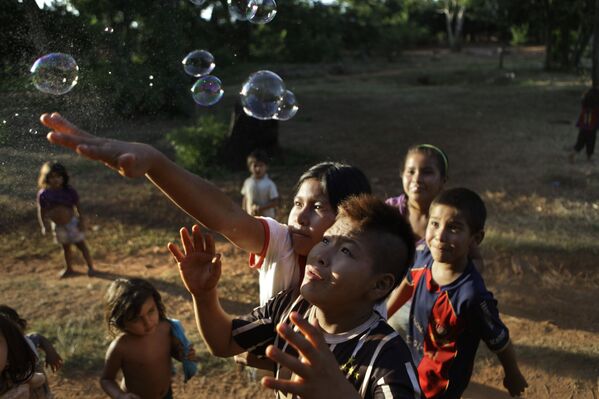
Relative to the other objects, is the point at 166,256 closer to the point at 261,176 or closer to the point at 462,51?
the point at 261,176

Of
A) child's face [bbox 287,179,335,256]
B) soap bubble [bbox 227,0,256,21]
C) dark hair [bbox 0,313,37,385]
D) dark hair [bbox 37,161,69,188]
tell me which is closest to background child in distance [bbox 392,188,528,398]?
child's face [bbox 287,179,335,256]

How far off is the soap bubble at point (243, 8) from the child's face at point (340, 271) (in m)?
2.06

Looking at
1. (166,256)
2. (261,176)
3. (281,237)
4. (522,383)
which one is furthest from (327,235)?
(166,256)

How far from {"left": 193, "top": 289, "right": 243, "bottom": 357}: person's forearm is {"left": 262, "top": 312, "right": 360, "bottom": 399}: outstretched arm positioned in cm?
63

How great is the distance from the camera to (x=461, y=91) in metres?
18.6

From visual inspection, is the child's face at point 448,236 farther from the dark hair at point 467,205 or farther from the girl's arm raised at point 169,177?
the girl's arm raised at point 169,177

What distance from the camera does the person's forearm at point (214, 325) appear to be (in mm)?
1933

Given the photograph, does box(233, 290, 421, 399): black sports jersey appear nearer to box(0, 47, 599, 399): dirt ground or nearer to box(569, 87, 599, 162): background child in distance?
box(0, 47, 599, 399): dirt ground

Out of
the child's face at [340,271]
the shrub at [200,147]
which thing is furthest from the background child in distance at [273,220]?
the shrub at [200,147]

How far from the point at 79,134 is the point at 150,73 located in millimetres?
5629

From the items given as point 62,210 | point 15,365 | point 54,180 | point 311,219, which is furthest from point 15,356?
point 62,210

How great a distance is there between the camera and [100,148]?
1533 mm

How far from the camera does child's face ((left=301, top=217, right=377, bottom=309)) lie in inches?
65.7

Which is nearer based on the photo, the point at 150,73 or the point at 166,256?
the point at 166,256
